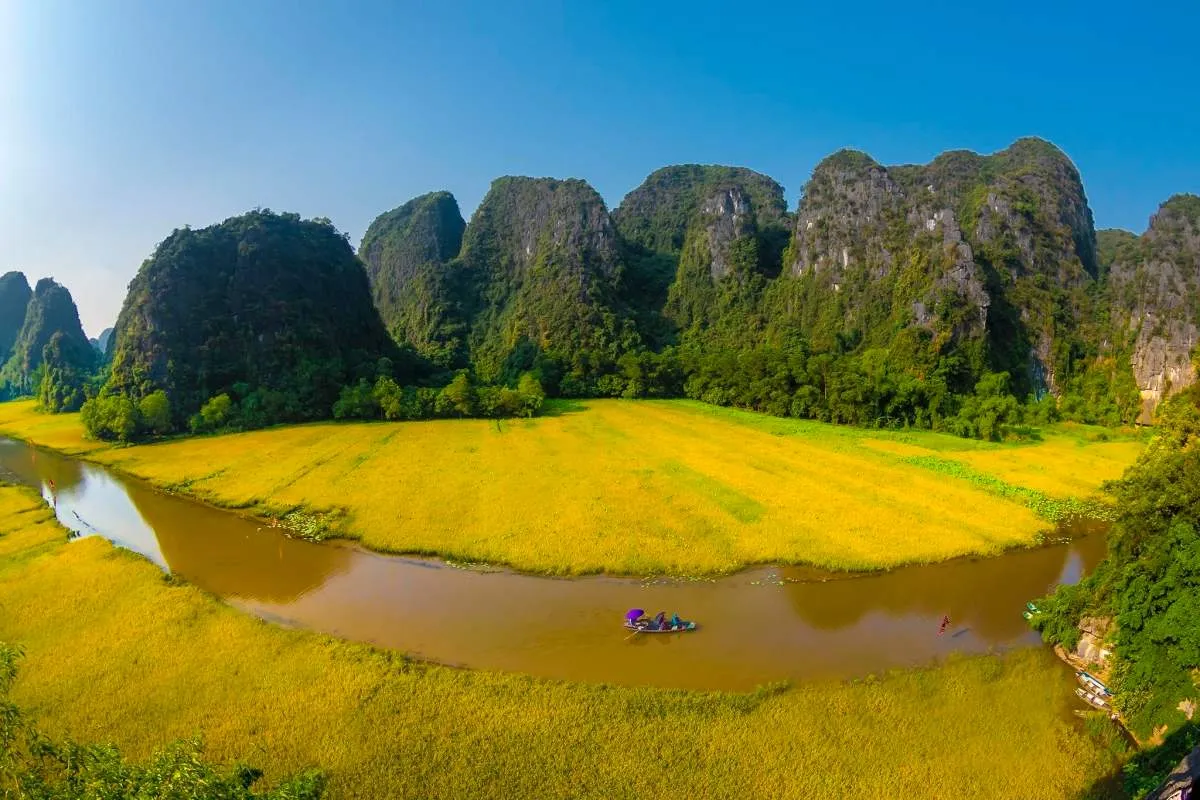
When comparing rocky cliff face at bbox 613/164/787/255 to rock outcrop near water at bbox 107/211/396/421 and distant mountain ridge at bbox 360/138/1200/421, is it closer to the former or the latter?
distant mountain ridge at bbox 360/138/1200/421

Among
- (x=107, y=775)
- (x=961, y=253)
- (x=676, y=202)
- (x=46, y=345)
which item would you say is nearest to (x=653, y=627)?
(x=107, y=775)

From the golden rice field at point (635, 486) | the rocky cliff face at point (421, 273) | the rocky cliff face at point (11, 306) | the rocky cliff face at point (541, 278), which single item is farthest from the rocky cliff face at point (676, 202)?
the rocky cliff face at point (11, 306)

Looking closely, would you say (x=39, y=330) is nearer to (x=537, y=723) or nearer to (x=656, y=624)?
(x=656, y=624)

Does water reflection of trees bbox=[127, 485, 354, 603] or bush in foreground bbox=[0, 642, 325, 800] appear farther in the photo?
water reflection of trees bbox=[127, 485, 354, 603]

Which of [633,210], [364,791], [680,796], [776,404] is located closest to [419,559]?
[364,791]

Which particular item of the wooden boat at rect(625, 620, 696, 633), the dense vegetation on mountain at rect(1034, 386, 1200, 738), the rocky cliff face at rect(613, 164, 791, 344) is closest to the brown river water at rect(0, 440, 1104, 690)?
the wooden boat at rect(625, 620, 696, 633)

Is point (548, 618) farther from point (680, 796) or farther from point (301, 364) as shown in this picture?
point (301, 364)

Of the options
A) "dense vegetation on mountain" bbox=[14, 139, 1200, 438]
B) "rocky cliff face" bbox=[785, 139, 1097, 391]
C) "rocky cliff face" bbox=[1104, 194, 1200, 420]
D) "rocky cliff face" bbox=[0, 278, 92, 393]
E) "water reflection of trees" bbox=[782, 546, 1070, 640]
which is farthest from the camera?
"rocky cliff face" bbox=[0, 278, 92, 393]
